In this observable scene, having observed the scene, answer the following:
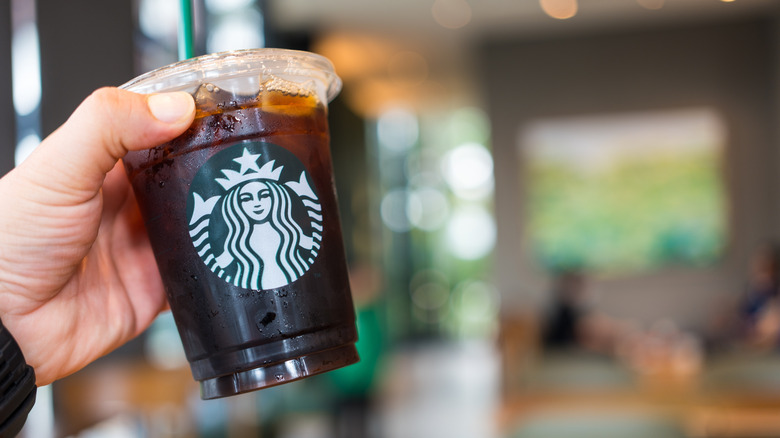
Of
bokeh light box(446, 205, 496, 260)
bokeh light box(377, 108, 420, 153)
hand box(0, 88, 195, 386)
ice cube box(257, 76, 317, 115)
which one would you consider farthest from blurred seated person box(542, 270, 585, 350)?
bokeh light box(446, 205, 496, 260)

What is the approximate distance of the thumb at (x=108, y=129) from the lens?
2.00 feet

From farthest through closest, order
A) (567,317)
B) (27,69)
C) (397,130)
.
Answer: (397,130) < (567,317) < (27,69)

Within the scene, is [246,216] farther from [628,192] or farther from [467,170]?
[467,170]

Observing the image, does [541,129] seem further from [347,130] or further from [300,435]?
[300,435]

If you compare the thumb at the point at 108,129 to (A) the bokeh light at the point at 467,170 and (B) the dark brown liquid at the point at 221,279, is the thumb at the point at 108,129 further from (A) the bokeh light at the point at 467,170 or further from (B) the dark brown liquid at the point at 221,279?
(A) the bokeh light at the point at 467,170

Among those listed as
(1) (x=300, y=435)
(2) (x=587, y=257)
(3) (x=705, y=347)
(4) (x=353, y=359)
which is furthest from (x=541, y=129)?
(4) (x=353, y=359)

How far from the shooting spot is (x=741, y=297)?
6.24 metres

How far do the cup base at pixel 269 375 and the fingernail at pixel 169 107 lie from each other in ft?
0.78

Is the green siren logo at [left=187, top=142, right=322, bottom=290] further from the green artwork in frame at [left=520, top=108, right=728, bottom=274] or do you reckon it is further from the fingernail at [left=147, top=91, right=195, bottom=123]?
the green artwork in frame at [left=520, top=108, right=728, bottom=274]

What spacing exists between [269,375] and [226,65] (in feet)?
0.95

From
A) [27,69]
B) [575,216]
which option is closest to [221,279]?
[27,69]

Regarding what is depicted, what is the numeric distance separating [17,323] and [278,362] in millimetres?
293

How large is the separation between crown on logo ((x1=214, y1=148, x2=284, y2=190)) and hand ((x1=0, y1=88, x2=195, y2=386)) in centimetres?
6

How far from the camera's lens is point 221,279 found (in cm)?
63
